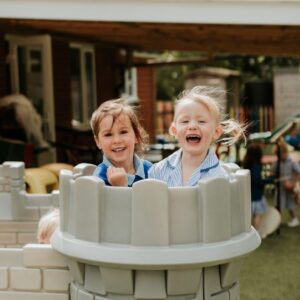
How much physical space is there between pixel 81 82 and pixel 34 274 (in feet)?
31.1

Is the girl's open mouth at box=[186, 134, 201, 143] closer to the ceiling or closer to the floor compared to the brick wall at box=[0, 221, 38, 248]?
closer to the ceiling

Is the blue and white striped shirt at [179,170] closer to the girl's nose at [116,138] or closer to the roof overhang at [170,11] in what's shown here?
the girl's nose at [116,138]

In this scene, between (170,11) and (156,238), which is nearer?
(156,238)

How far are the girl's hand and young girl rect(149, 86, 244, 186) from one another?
0.57 ft

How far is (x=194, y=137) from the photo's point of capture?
Result: 2.46m

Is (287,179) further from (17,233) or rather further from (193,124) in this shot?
(193,124)

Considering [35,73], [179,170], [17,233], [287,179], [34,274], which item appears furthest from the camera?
[35,73]

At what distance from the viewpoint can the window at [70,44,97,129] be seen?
1143 centimetres

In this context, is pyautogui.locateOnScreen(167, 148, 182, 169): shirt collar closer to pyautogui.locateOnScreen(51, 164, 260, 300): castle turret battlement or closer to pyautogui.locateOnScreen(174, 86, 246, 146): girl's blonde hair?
pyautogui.locateOnScreen(174, 86, 246, 146): girl's blonde hair

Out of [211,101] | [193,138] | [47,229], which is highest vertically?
[211,101]

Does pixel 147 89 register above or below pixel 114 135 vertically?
below

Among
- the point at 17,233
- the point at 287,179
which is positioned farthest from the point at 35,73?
the point at 17,233

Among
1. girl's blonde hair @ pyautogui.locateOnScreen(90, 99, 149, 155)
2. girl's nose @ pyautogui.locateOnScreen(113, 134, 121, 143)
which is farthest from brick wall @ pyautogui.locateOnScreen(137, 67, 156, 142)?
girl's nose @ pyautogui.locateOnScreen(113, 134, 121, 143)

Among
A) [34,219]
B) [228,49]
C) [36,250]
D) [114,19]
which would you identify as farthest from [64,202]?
[228,49]
